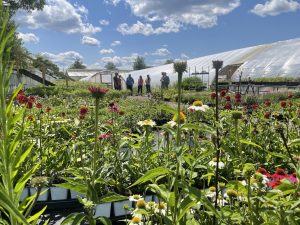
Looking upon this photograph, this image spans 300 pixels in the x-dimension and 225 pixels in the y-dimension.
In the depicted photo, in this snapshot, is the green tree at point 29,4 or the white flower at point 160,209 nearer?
the white flower at point 160,209

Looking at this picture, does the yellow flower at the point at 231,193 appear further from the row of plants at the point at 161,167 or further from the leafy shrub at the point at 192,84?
the leafy shrub at the point at 192,84

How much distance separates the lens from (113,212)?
233cm

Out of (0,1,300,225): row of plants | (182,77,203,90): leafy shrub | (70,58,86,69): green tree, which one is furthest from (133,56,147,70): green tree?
(0,1,300,225): row of plants

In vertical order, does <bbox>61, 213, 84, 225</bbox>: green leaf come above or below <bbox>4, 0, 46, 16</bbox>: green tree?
below

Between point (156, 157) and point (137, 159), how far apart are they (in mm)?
176

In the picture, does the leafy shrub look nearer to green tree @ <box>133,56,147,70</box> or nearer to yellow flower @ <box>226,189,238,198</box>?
yellow flower @ <box>226,189,238,198</box>

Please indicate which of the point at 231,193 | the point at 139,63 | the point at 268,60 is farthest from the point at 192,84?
the point at 139,63

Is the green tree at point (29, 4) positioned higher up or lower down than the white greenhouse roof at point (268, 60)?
higher up

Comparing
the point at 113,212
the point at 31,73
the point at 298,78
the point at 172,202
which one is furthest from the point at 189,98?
the point at 31,73

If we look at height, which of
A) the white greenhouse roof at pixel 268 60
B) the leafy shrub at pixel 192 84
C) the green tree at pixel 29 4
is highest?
the green tree at pixel 29 4

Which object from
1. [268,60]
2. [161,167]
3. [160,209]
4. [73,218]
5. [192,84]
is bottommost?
[192,84]

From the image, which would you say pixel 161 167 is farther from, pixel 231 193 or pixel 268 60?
pixel 268 60

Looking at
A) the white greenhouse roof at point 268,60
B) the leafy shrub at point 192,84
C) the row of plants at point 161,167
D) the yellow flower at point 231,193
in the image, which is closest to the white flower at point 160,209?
the row of plants at point 161,167

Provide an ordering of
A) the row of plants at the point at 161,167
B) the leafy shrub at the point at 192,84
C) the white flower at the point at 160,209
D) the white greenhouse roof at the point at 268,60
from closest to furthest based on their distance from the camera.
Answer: the row of plants at the point at 161,167
the white flower at the point at 160,209
the white greenhouse roof at the point at 268,60
the leafy shrub at the point at 192,84
